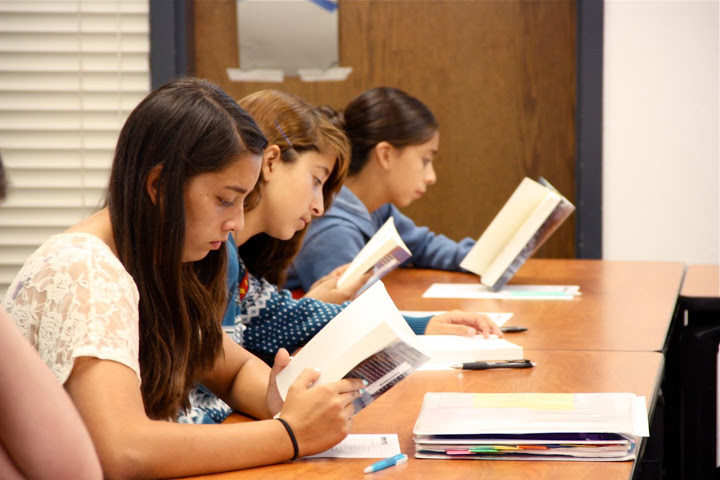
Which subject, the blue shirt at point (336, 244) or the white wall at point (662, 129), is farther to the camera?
the white wall at point (662, 129)

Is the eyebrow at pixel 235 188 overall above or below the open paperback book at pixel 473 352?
above

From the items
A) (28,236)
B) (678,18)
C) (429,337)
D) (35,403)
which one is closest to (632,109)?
(678,18)

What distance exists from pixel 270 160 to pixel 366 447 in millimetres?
870

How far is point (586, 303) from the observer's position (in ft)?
7.59

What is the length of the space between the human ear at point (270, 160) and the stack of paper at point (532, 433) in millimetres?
812

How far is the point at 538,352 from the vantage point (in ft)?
5.76

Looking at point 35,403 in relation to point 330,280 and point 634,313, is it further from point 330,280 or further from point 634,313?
point 634,313

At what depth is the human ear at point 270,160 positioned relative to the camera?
6.25ft

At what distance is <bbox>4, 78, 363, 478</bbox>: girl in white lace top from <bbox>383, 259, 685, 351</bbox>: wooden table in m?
0.75

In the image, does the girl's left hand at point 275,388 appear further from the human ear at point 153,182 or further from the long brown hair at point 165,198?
the human ear at point 153,182

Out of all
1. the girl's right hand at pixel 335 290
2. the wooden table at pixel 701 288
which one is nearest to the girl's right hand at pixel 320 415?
the girl's right hand at pixel 335 290

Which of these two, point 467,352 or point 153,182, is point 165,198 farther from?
point 467,352

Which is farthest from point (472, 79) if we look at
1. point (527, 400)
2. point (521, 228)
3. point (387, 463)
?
point (387, 463)

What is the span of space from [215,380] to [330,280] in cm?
83
